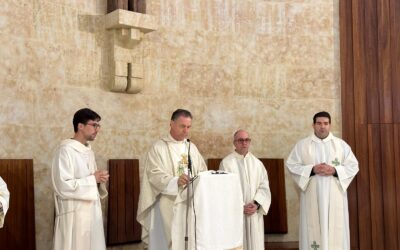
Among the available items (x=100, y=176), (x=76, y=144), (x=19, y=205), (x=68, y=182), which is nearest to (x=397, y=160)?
(x=100, y=176)

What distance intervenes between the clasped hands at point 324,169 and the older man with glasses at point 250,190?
0.68 meters

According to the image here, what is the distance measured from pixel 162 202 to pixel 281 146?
301 cm

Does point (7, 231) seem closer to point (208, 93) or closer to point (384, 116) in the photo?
point (208, 93)

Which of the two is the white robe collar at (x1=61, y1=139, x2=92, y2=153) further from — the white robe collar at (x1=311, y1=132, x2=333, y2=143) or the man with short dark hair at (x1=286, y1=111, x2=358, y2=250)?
the white robe collar at (x1=311, y1=132, x2=333, y2=143)

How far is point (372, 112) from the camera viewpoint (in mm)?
8766

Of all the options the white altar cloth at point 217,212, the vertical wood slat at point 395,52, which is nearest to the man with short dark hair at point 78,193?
the white altar cloth at point 217,212

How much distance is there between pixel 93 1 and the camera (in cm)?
750

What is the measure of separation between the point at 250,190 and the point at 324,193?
1030 millimetres

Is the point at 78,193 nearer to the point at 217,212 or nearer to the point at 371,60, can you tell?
the point at 217,212

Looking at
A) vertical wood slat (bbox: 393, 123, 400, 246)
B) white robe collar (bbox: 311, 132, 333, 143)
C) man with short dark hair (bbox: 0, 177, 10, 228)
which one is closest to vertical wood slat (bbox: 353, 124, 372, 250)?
vertical wood slat (bbox: 393, 123, 400, 246)

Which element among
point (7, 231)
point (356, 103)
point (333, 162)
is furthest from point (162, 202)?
point (356, 103)

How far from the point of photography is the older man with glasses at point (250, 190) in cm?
699

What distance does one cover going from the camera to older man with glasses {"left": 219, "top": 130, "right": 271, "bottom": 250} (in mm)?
6988

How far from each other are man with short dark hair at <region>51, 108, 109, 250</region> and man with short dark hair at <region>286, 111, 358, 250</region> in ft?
9.50
